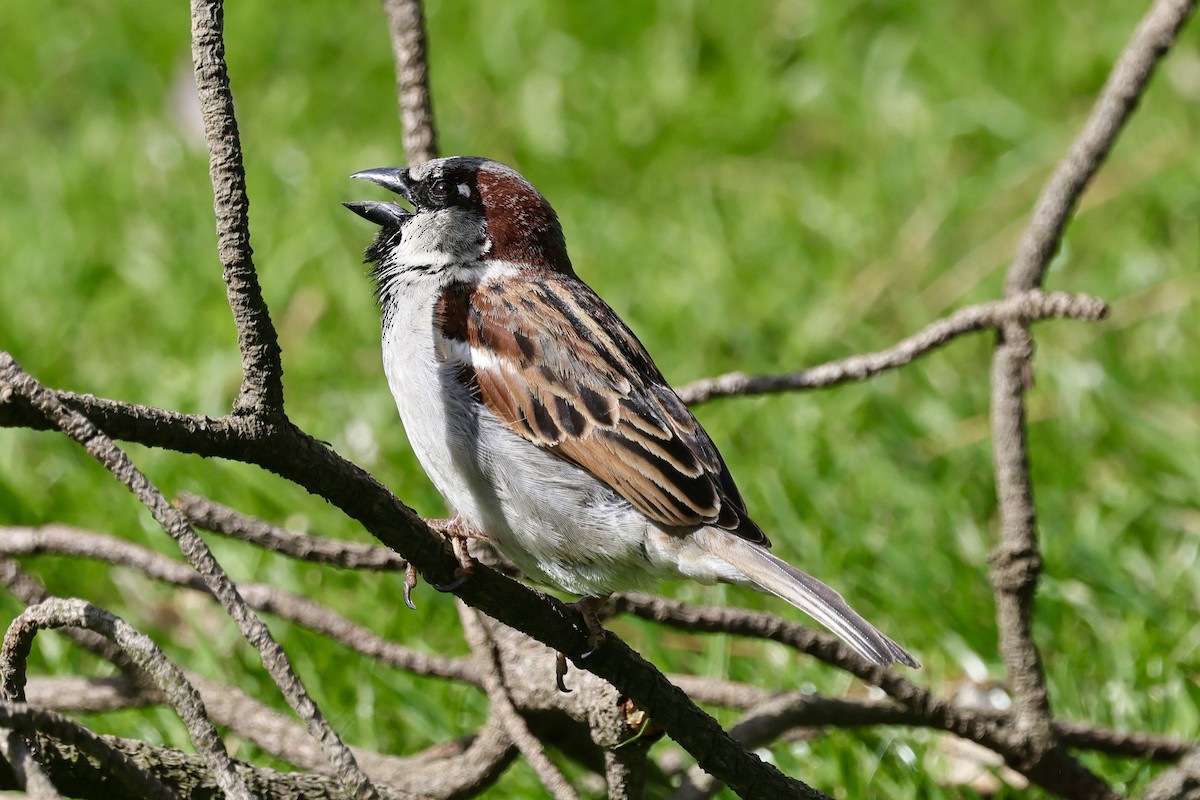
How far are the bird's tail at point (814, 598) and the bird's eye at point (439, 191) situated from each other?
1044mm

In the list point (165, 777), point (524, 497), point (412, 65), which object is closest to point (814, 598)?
point (524, 497)

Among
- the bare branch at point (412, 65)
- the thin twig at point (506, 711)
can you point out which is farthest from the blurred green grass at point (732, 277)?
the bare branch at point (412, 65)

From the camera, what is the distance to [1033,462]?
465 centimetres

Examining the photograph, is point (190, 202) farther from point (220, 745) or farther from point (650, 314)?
point (220, 745)

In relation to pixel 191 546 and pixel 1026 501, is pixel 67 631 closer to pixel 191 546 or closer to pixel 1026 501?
pixel 191 546

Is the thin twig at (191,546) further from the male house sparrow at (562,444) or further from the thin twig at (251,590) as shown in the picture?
the thin twig at (251,590)

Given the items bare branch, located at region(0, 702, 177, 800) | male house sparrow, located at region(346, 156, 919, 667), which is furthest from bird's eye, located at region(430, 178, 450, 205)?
bare branch, located at region(0, 702, 177, 800)

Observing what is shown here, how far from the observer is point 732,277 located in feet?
18.5

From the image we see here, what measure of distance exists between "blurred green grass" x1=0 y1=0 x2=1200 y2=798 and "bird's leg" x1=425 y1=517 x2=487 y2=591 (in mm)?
833

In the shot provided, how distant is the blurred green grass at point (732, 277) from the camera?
3939mm

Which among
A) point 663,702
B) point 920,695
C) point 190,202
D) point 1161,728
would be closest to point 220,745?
point 663,702

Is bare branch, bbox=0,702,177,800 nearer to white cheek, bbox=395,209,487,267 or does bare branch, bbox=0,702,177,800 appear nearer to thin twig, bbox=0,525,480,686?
thin twig, bbox=0,525,480,686

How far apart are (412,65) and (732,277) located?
2.55 meters

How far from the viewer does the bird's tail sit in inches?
97.3
